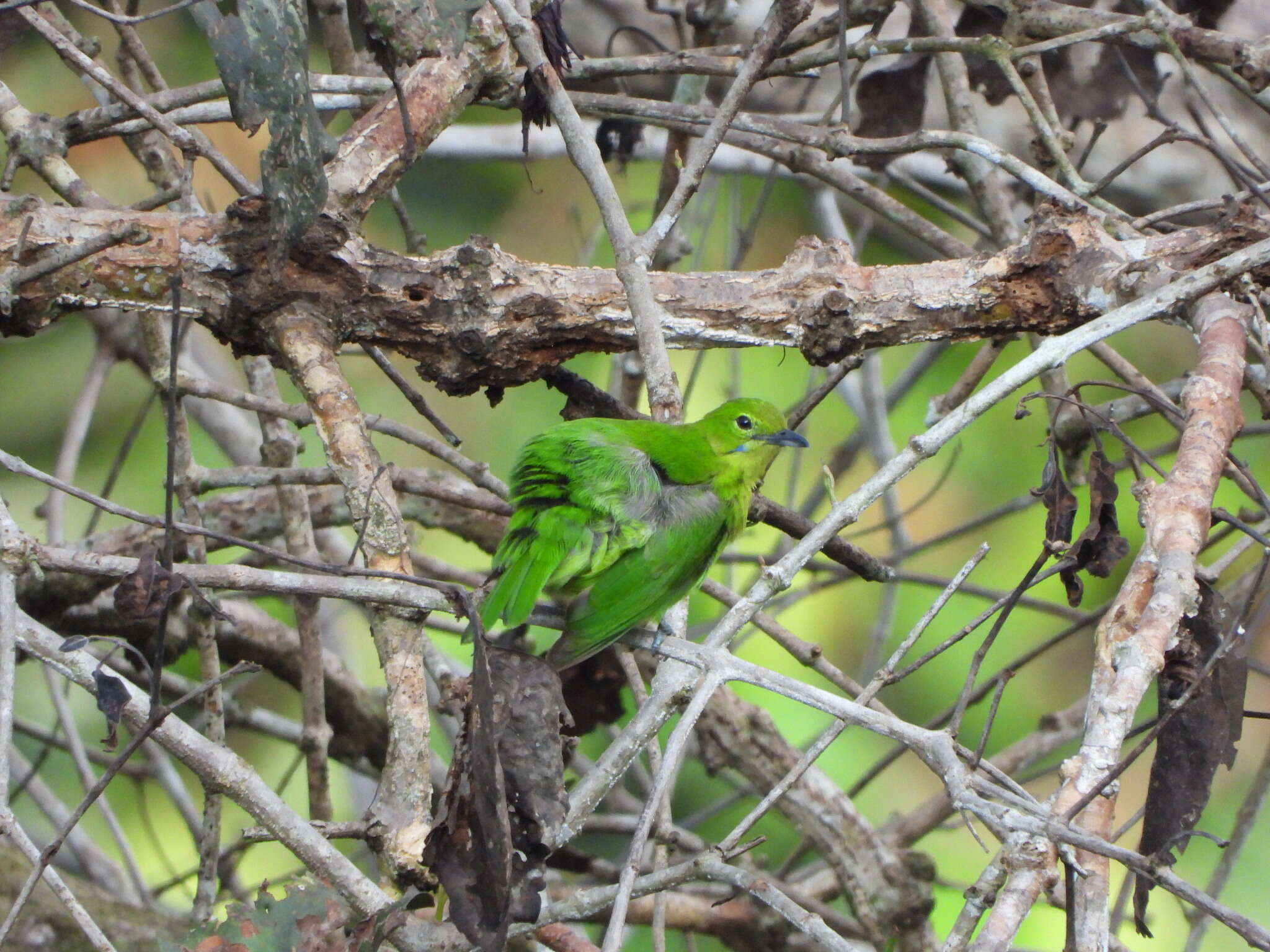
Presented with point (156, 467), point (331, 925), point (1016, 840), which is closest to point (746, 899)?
point (331, 925)

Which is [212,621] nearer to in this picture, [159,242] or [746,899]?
[159,242]

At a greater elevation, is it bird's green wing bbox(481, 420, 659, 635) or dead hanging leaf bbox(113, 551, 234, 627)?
bird's green wing bbox(481, 420, 659, 635)

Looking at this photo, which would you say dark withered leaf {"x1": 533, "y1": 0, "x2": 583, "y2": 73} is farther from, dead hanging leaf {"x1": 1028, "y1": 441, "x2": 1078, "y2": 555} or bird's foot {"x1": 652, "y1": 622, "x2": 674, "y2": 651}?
dead hanging leaf {"x1": 1028, "y1": 441, "x2": 1078, "y2": 555}

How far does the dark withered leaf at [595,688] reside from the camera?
11.2ft

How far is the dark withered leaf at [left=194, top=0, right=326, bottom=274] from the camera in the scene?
201cm

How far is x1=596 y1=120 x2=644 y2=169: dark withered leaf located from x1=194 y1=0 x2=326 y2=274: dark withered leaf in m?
1.87

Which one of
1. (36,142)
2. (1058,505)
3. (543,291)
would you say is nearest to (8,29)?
(36,142)

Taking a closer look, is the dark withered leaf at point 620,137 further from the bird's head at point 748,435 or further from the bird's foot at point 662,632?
the bird's foot at point 662,632

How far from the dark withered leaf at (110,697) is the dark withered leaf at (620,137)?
2.58 m

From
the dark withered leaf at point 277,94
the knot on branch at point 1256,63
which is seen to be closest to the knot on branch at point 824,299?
the dark withered leaf at point 277,94

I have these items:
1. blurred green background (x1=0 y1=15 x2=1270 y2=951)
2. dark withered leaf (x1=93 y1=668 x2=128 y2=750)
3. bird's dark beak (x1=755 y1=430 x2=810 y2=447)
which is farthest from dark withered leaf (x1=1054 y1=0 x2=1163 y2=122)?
dark withered leaf (x1=93 y1=668 x2=128 y2=750)

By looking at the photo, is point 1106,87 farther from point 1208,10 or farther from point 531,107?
point 531,107

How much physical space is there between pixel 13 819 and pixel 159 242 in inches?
46.2

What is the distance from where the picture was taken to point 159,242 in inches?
93.0
